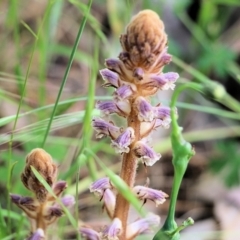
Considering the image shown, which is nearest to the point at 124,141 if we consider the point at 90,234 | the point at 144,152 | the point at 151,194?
the point at 144,152

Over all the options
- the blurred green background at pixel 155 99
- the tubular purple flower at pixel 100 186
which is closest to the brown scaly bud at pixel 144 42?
the tubular purple flower at pixel 100 186

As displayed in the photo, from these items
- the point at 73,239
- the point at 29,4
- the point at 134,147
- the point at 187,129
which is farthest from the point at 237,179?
the point at 29,4

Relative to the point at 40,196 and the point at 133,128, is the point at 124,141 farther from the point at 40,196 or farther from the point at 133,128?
the point at 40,196

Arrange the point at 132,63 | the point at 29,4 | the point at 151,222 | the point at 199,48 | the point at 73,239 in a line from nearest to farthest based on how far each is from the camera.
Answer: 1. the point at 132,63
2. the point at 151,222
3. the point at 73,239
4. the point at 199,48
5. the point at 29,4

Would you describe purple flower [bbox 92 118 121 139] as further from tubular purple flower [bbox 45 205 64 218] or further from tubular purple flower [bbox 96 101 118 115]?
tubular purple flower [bbox 45 205 64 218]

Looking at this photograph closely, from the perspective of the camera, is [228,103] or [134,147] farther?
[228,103]

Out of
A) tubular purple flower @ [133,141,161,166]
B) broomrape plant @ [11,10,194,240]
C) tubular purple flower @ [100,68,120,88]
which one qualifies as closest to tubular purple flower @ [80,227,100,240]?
broomrape plant @ [11,10,194,240]

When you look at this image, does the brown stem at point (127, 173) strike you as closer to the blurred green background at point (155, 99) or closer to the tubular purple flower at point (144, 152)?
the tubular purple flower at point (144, 152)

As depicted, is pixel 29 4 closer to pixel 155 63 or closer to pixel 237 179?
pixel 237 179
